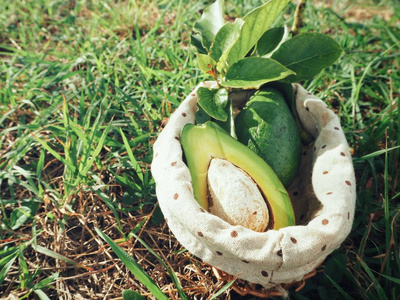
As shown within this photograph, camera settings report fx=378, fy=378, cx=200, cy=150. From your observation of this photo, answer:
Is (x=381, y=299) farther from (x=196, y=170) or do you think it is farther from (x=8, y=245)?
(x=8, y=245)

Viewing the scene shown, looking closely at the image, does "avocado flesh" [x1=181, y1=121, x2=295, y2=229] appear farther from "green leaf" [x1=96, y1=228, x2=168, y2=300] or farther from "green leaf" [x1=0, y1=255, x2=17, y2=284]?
"green leaf" [x1=0, y1=255, x2=17, y2=284]

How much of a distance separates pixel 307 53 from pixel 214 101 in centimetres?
31

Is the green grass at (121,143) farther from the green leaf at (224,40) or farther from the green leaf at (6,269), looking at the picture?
the green leaf at (224,40)

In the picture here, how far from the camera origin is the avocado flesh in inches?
38.1

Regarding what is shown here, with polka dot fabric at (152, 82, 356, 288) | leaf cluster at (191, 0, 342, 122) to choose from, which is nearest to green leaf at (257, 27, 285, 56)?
leaf cluster at (191, 0, 342, 122)

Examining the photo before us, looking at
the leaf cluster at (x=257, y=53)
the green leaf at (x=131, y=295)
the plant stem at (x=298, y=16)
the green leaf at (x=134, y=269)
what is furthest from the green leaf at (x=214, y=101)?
the green leaf at (x=131, y=295)

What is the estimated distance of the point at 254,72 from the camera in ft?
3.49

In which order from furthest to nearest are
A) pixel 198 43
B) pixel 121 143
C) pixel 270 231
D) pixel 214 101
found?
pixel 121 143, pixel 198 43, pixel 214 101, pixel 270 231

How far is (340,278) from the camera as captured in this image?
112cm

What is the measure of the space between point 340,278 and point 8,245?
3.51 feet

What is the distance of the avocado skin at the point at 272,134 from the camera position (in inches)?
41.9

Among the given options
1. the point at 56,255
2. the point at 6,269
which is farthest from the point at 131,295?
the point at 6,269

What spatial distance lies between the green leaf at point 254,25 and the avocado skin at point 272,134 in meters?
0.15

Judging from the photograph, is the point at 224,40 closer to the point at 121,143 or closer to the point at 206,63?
the point at 206,63
